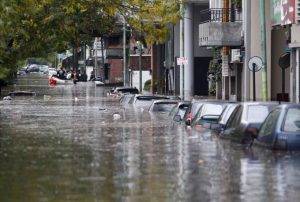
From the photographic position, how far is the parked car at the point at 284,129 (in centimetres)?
1814

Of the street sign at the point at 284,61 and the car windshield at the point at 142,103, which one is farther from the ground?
the street sign at the point at 284,61

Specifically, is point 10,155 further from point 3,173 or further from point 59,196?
point 59,196

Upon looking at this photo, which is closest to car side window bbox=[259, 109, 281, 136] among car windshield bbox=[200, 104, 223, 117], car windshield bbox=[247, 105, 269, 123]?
car windshield bbox=[247, 105, 269, 123]

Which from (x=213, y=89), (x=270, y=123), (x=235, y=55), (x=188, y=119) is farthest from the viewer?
(x=213, y=89)

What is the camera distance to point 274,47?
4422cm

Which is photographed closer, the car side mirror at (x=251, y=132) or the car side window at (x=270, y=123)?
the car side window at (x=270, y=123)

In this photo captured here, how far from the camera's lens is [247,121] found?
2061cm

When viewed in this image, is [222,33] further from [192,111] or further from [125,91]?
[125,91]

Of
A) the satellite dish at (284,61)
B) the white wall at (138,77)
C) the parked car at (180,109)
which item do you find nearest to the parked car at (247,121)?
the parked car at (180,109)

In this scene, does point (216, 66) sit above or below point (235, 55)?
below

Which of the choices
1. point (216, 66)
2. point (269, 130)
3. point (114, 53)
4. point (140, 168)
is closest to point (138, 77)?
point (114, 53)

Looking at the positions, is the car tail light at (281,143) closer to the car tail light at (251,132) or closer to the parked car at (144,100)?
the car tail light at (251,132)

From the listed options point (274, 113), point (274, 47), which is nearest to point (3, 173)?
point (274, 113)

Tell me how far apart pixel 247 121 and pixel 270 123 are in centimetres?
188
